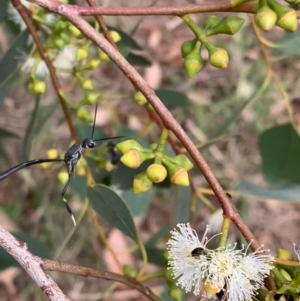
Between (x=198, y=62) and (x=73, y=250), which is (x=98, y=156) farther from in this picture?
(x=73, y=250)

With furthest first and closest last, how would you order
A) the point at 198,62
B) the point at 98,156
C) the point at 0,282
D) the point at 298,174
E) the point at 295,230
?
1. the point at 295,230
2. the point at 0,282
3. the point at 298,174
4. the point at 98,156
5. the point at 198,62

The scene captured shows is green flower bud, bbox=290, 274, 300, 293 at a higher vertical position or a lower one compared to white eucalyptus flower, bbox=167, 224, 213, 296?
higher

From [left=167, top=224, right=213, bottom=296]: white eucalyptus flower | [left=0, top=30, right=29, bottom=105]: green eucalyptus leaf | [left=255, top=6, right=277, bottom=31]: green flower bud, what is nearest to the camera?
[left=255, top=6, right=277, bottom=31]: green flower bud

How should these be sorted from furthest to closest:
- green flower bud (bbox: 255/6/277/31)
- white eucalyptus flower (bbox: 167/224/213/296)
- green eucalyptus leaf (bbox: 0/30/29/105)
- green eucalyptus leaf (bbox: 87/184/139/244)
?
green eucalyptus leaf (bbox: 0/30/29/105) < green eucalyptus leaf (bbox: 87/184/139/244) < white eucalyptus flower (bbox: 167/224/213/296) < green flower bud (bbox: 255/6/277/31)

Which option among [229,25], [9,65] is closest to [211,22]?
[229,25]

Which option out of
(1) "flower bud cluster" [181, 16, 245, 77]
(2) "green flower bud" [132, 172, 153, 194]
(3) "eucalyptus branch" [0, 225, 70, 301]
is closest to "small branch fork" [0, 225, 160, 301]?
(3) "eucalyptus branch" [0, 225, 70, 301]

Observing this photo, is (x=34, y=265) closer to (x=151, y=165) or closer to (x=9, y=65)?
(x=151, y=165)

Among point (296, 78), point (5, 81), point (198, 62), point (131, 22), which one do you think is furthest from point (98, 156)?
point (296, 78)

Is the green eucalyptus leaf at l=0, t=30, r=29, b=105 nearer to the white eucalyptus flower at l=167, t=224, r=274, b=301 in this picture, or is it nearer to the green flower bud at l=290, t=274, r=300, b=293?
the white eucalyptus flower at l=167, t=224, r=274, b=301
